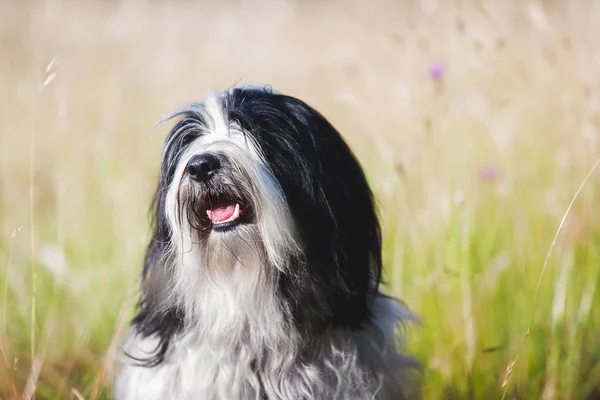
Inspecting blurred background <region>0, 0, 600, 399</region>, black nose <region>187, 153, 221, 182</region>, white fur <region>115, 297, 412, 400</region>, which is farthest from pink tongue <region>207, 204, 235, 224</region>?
blurred background <region>0, 0, 600, 399</region>

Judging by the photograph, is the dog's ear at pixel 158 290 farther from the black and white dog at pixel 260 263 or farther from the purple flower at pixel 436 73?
→ the purple flower at pixel 436 73

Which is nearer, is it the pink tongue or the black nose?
the black nose

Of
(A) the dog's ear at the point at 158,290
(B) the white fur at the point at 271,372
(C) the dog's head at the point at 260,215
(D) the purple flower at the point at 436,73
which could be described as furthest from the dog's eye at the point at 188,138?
(D) the purple flower at the point at 436,73

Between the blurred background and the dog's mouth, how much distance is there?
1.74ft

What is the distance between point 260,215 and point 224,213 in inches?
4.5

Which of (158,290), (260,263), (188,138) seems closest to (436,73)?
(188,138)

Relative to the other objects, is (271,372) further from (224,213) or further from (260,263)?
(224,213)

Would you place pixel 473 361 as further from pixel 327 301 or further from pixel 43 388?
pixel 43 388

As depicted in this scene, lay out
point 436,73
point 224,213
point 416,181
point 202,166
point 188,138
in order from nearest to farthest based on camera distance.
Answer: point 202,166, point 224,213, point 188,138, point 436,73, point 416,181

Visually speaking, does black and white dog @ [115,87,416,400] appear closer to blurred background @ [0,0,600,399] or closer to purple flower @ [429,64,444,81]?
blurred background @ [0,0,600,399]

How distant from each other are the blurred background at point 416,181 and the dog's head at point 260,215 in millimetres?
328

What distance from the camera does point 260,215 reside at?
212 centimetres

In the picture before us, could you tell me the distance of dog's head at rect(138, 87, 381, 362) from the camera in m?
2.13

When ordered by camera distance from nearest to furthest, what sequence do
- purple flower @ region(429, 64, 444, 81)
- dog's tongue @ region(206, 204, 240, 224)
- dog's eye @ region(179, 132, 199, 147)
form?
dog's tongue @ region(206, 204, 240, 224) < dog's eye @ region(179, 132, 199, 147) < purple flower @ region(429, 64, 444, 81)
